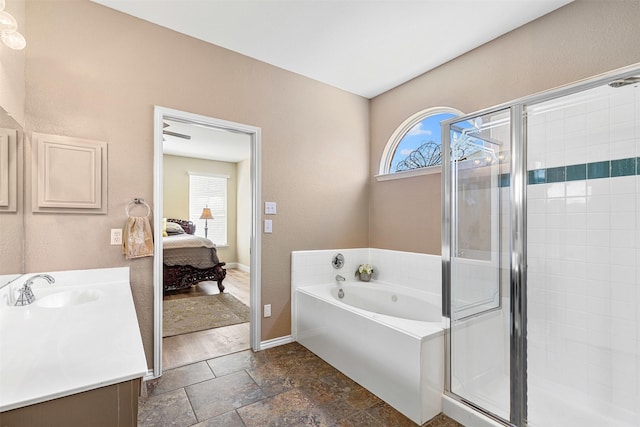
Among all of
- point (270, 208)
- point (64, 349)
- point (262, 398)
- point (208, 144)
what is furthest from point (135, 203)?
point (208, 144)

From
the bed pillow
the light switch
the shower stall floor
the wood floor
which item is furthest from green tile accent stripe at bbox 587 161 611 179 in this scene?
the bed pillow

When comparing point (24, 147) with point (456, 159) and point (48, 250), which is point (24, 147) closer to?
point (48, 250)

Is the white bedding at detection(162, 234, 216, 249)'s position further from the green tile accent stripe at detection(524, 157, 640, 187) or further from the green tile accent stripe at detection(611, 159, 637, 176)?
the green tile accent stripe at detection(611, 159, 637, 176)

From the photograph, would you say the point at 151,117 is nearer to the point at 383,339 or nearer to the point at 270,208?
the point at 270,208

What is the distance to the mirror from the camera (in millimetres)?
1496

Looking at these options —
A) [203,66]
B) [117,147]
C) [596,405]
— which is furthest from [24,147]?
[596,405]

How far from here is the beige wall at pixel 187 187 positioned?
20.7 ft

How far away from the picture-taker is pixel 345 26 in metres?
2.34

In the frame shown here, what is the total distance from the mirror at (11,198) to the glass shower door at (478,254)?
99.5 inches

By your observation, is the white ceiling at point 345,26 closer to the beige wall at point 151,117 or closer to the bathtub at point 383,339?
the beige wall at point 151,117

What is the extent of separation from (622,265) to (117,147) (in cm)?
339

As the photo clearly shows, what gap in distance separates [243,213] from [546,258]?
19.0ft

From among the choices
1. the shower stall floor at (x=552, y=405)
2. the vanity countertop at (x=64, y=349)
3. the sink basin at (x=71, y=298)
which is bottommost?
the shower stall floor at (x=552, y=405)

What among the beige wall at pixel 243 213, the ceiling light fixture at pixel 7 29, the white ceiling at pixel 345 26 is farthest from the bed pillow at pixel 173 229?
the ceiling light fixture at pixel 7 29
